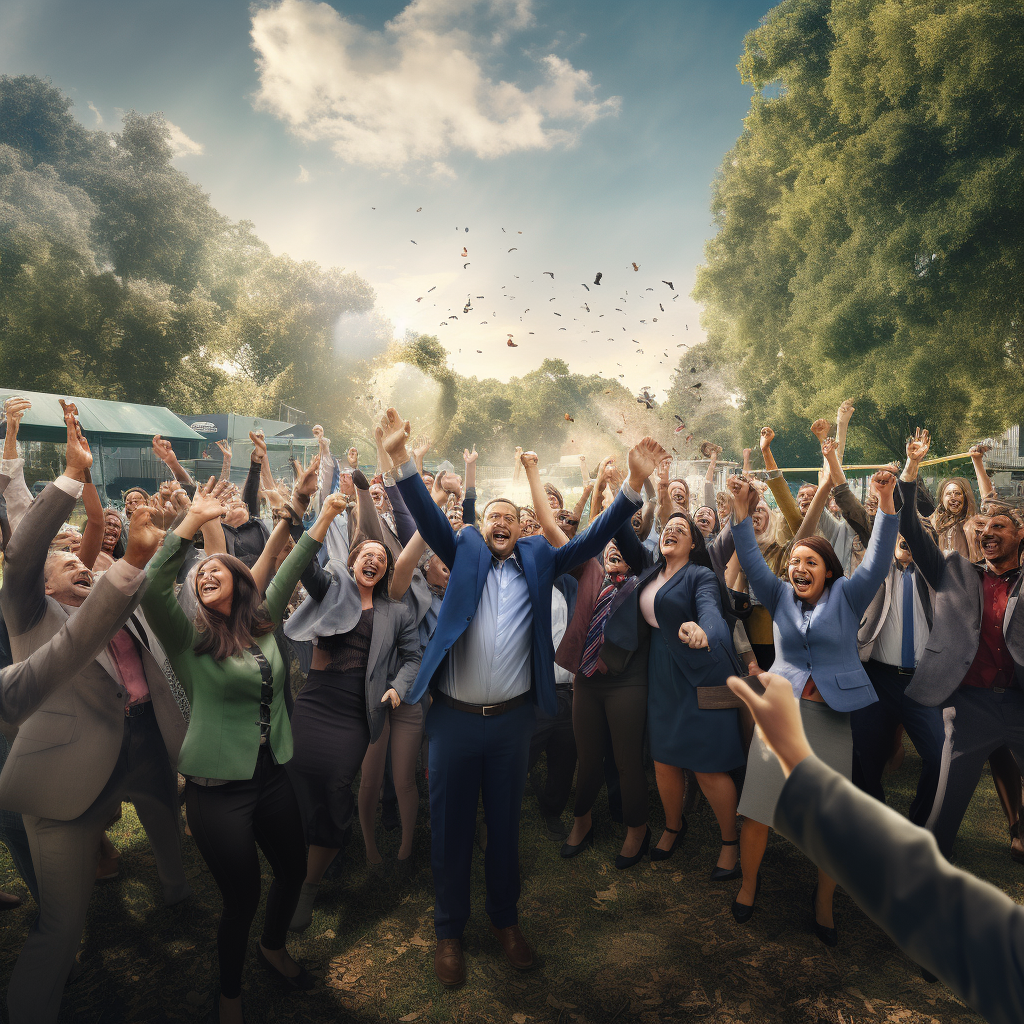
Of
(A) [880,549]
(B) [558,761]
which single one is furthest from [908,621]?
(B) [558,761]

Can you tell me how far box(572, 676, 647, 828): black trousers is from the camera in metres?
4.16

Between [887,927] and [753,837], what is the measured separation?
2.89 m

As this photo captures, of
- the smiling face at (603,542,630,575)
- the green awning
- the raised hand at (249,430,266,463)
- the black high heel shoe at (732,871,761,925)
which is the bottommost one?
the black high heel shoe at (732,871,761,925)

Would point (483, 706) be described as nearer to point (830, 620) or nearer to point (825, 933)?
point (830, 620)

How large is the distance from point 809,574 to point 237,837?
3085 millimetres

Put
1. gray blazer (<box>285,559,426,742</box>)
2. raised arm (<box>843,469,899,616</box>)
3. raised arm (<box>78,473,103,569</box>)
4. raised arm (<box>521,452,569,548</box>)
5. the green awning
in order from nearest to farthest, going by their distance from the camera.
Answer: raised arm (<box>843,469,899,616</box>), raised arm (<box>78,473,103,569</box>), raised arm (<box>521,452,569,548</box>), gray blazer (<box>285,559,426,742</box>), the green awning

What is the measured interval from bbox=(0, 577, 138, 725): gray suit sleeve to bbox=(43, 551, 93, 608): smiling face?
78cm

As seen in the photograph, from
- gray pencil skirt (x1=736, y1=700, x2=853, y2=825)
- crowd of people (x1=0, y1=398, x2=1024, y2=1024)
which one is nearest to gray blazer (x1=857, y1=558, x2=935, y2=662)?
crowd of people (x1=0, y1=398, x2=1024, y2=1024)

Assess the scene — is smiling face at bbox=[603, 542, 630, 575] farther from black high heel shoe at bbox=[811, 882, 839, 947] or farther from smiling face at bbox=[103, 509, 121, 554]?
smiling face at bbox=[103, 509, 121, 554]

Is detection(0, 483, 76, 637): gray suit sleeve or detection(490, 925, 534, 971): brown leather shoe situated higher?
detection(0, 483, 76, 637): gray suit sleeve

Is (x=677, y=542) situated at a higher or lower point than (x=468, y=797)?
higher

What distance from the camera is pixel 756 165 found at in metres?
21.8

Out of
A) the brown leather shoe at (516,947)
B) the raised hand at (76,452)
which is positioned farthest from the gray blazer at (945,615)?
the raised hand at (76,452)

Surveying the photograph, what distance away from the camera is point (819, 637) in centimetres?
338
